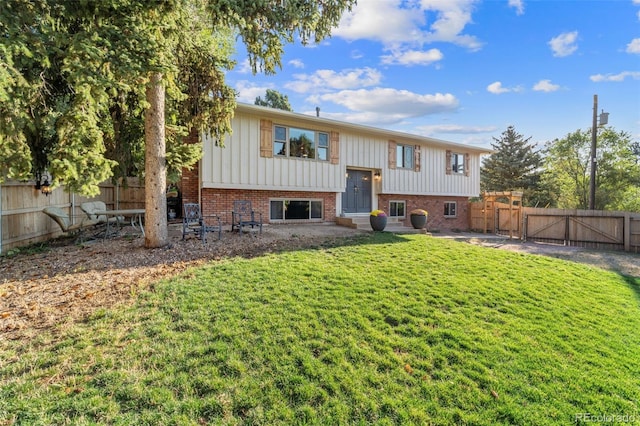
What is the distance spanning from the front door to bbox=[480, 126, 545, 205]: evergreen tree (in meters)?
21.4

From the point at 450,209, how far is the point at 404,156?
4.67 metres

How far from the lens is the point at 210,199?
985 cm

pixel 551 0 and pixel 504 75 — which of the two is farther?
pixel 504 75

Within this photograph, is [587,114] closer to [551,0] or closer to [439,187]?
[439,187]

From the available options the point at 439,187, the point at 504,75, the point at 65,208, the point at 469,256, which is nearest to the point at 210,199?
the point at 65,208

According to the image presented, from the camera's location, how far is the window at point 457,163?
16.2 metres

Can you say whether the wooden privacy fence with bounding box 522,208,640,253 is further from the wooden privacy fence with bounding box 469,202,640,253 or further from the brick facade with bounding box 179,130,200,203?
the brick facade with bounding box 179,130,200,203

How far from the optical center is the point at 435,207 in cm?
1578

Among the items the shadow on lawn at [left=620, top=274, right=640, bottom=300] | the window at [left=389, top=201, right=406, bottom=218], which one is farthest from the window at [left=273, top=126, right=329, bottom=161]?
the shadow on lawn at [left=620, top=274, right=640, bottom=300]

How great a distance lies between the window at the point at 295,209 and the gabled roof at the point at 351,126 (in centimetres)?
305

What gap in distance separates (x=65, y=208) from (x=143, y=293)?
280 inches

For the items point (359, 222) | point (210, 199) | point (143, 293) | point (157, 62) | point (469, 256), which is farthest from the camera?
point (359, 222)

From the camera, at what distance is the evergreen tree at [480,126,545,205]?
27.9 meters

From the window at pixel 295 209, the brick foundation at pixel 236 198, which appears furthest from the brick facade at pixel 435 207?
the brick foundation at pixel 236 198
